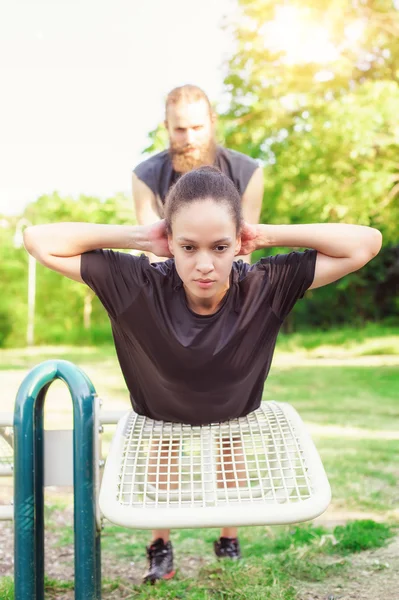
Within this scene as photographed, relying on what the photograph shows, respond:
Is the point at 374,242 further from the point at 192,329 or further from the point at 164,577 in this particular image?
the point at 164,577

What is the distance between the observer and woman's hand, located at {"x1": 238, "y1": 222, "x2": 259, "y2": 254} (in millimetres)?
1942

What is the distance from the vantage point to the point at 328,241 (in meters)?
1.95

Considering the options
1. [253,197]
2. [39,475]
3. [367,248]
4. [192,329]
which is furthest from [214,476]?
[253,197]

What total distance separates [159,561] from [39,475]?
0.74m

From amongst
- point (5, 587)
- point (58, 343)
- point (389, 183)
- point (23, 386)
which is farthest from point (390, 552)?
point (58, 343)

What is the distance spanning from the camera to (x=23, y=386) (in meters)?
1.89

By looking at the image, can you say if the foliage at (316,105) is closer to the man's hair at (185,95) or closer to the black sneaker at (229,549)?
the man's hair at (185,95)

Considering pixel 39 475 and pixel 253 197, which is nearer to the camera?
pixel 39 475

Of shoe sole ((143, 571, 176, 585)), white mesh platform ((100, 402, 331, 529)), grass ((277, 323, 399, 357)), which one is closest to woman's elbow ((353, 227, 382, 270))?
white mesh platform ((100, 402, 331, 529))

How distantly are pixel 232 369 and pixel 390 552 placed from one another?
1305mm

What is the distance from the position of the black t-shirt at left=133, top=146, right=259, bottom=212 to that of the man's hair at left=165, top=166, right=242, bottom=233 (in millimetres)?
794

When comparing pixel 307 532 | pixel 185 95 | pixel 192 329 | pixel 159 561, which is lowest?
pixel 307 532

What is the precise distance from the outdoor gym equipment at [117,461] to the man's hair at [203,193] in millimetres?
548

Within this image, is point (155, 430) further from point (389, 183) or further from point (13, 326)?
point (13, 326)
